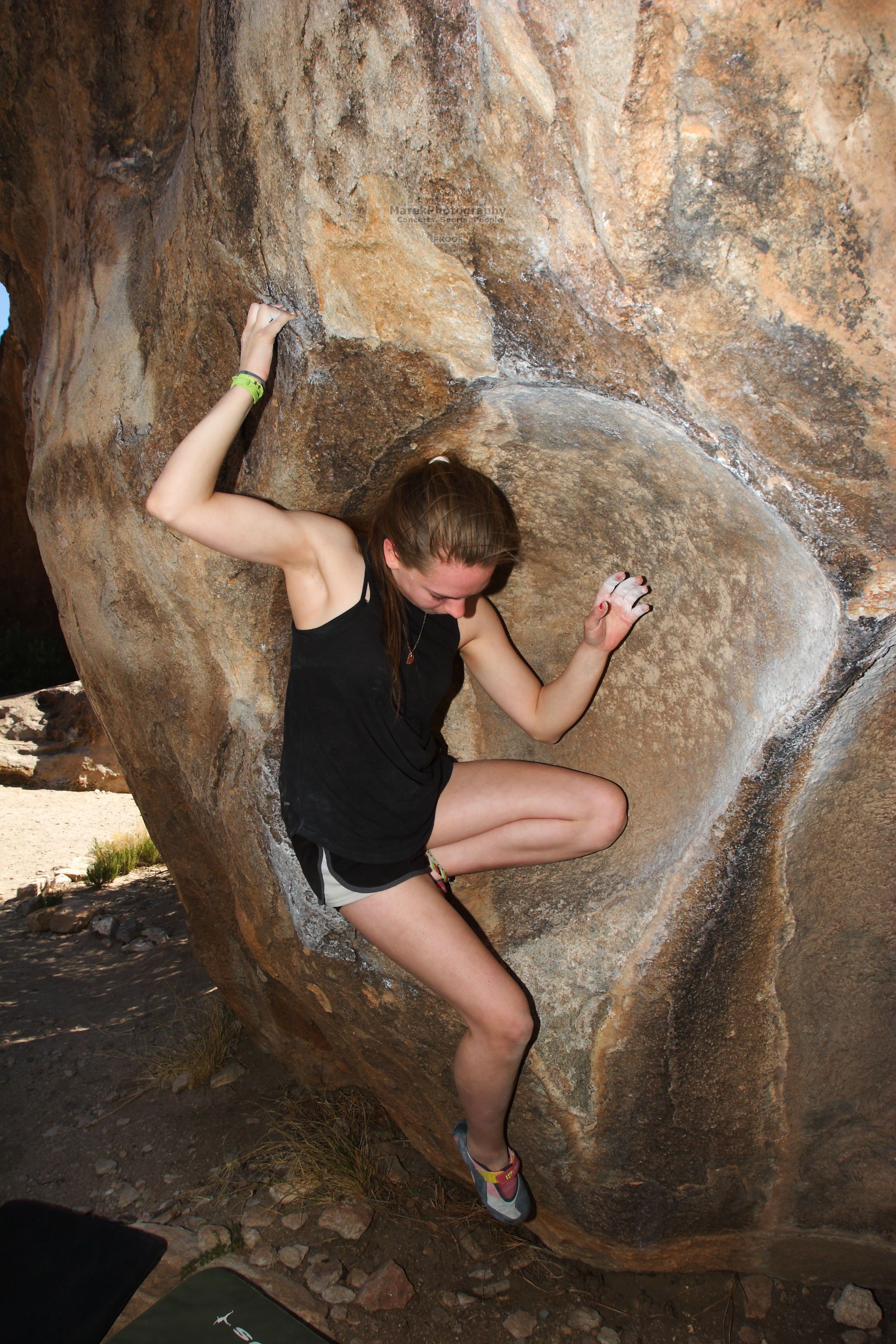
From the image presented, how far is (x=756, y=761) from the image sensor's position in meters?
1.71

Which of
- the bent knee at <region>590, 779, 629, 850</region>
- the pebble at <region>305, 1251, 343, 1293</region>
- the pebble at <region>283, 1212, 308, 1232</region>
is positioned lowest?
the pebble at <region>305, 1251, 343, 1293</region>

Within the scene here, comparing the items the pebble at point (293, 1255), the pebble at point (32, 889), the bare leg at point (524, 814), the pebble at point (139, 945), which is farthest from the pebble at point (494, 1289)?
the pebble at point (32, 889)

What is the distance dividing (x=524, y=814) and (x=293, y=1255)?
1.32m

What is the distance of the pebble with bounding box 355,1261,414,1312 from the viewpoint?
2131mm

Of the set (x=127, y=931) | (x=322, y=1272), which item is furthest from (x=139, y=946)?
(x=322, y=1272)

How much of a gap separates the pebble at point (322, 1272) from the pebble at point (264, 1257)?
99 mm

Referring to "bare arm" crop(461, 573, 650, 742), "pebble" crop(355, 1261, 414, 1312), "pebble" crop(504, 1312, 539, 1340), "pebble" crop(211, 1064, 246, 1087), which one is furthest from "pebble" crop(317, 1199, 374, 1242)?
"bare arm" crop(461, 573, 650, 742)

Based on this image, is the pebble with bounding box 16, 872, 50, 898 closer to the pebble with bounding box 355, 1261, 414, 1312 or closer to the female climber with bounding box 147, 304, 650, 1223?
the pebble with bounding box 355, 1261, 414, 1312

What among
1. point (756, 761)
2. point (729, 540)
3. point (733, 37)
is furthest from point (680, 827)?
point (733, 37)

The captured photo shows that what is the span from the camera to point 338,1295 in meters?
2.16

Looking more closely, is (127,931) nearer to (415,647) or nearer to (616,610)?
(415,647)

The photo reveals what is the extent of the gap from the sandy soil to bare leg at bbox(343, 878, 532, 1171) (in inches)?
139

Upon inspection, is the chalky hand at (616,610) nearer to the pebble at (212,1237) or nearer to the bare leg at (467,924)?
the bare leg at (467,924)

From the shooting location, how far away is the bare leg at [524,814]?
205cm
